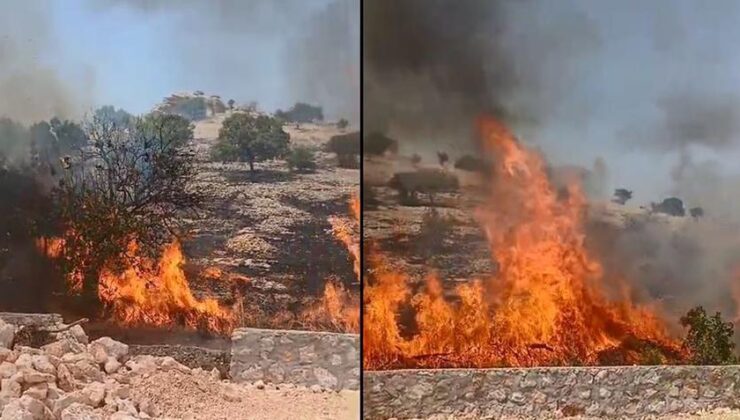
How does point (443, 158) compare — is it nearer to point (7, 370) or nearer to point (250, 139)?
point (250, 139)

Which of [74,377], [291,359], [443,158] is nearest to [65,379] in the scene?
[74,377]

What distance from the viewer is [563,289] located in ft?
16.1

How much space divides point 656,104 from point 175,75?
2891 millimetres

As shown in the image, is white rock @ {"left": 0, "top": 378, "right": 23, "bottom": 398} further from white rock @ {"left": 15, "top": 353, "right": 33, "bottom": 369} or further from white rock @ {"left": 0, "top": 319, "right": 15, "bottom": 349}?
white rock @ {"left": 0, "top": 319, "right": 15, "bottom": 349}

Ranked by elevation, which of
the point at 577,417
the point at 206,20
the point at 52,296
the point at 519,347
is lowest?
the point at 577,417

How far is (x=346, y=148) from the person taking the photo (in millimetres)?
4734

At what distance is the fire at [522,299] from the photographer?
4.79 meters

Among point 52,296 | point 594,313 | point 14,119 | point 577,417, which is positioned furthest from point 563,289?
point 14,119

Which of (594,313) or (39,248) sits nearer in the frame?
(39,248)

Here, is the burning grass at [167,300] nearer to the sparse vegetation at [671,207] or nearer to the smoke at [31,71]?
the smoke at [31,71]

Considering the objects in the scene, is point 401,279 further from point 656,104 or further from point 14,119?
point 14,119

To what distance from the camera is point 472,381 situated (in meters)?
4.82

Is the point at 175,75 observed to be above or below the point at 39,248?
above

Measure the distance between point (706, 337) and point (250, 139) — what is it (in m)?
3.01
